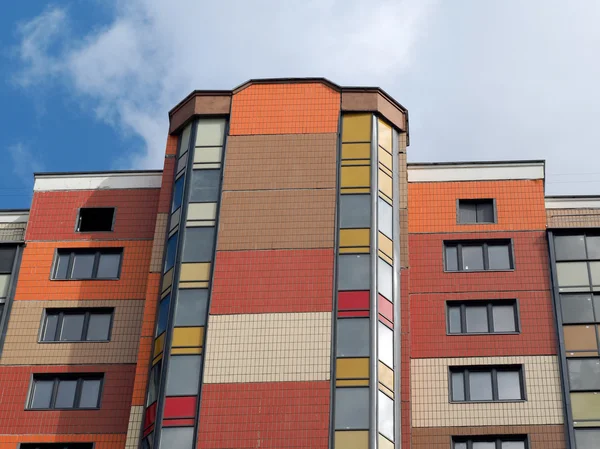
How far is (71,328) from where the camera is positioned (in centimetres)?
5019

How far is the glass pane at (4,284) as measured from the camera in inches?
2014

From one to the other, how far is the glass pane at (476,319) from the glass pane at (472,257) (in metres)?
2.04

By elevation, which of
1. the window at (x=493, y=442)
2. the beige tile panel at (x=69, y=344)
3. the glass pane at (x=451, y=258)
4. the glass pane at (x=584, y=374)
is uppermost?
the glass pane at (x=451, y=258)

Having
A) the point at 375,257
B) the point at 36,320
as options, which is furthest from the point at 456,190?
the point at 36,320

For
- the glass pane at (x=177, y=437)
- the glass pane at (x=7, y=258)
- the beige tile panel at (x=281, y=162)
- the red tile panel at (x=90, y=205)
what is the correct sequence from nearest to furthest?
the glass pane at (x=177, y=437) < the beige tile panel at (x=281, y=162) < the glass pane at (x=7, y=258) < the red tile panel at (x=90, y=205)

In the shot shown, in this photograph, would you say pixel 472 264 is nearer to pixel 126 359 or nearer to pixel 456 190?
pixel 456 190

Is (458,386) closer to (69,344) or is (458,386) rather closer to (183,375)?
(183,375)

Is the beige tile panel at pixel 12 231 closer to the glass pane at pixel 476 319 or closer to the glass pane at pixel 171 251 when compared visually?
the glass pane at pixel 171 251

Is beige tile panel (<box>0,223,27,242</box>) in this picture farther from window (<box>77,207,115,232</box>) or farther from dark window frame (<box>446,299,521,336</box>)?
dark window frame (<box>446,299,521,336</box>)

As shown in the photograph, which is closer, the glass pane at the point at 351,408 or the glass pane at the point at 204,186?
the glass pane at the point at 351,408

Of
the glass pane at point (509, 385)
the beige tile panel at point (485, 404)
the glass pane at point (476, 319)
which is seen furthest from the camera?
the glass pane at point (476, 319)

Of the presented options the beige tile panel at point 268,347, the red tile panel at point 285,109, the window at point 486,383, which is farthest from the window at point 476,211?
the beige tile panel at point 268,347

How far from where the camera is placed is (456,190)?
52.2 metres

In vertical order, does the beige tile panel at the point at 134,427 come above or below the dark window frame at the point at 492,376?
below
